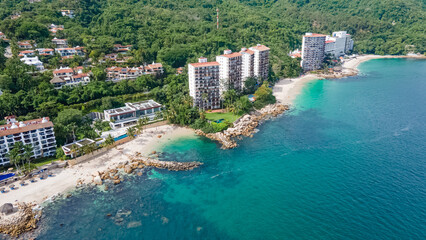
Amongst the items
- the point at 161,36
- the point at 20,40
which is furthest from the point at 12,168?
the point at 161,36

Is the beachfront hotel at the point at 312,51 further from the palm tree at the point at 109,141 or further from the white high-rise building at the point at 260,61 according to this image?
the palm tree at the point at 109,141

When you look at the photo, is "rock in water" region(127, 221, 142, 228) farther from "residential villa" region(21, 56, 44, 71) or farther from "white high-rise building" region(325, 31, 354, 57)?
"white high-rise building" region(325, 31, 354, 57)

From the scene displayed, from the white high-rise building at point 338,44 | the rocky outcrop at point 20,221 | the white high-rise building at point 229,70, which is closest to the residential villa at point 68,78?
the white high-rise building at point 229,70

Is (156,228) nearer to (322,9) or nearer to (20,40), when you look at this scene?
(20,40)

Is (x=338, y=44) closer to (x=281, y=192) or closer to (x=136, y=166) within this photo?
(x=281, y=192)

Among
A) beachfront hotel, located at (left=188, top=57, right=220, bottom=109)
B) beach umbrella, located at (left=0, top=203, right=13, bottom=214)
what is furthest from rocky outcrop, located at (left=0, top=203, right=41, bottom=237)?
beachfront hotel, located at (left=188, top=57, right=220, bottom=109)
